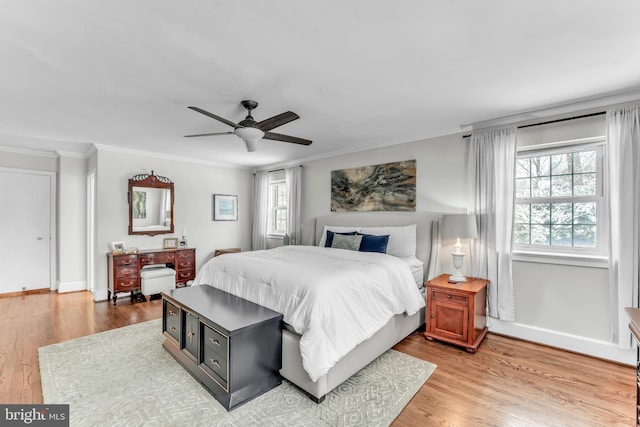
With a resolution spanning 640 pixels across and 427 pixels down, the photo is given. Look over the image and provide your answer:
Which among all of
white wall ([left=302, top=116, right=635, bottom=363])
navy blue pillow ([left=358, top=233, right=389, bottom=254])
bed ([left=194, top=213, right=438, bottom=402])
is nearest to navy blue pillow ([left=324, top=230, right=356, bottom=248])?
navy blue pillow ([left=358, top=233, right=389, bottom=254])

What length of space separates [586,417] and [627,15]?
2.49 m

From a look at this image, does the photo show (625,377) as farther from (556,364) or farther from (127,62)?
(127,62)

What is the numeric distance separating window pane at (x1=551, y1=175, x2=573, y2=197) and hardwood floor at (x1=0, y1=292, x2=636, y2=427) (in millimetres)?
1603

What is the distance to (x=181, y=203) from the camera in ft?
17.9

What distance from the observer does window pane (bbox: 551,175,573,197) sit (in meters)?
3.03

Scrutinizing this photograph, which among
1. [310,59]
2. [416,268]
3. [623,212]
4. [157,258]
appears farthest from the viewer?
[157,258]

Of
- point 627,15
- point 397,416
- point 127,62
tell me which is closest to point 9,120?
point 127,62

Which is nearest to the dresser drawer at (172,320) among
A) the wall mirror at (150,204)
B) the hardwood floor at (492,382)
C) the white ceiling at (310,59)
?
the hardwood floor at (492,382)

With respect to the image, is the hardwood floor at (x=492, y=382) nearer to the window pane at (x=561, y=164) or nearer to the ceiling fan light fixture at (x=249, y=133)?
the window pane at (x=561, y=164)

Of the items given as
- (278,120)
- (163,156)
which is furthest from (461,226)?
(163,156)

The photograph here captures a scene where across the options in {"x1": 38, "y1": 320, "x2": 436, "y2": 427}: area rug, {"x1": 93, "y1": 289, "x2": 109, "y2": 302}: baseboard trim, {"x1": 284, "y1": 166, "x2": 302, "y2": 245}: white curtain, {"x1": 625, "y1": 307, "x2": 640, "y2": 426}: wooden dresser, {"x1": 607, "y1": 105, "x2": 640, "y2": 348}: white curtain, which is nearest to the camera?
{"x1": 625, "y1": 307, "x2": 640, "y2": 426}: wooden dresser

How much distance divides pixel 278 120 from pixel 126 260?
3503mm

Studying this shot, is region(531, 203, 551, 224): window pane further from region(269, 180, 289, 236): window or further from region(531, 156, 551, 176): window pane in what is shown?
region(269, 180, 289, 236): window

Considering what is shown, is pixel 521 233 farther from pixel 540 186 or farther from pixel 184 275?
pixel 184 275
